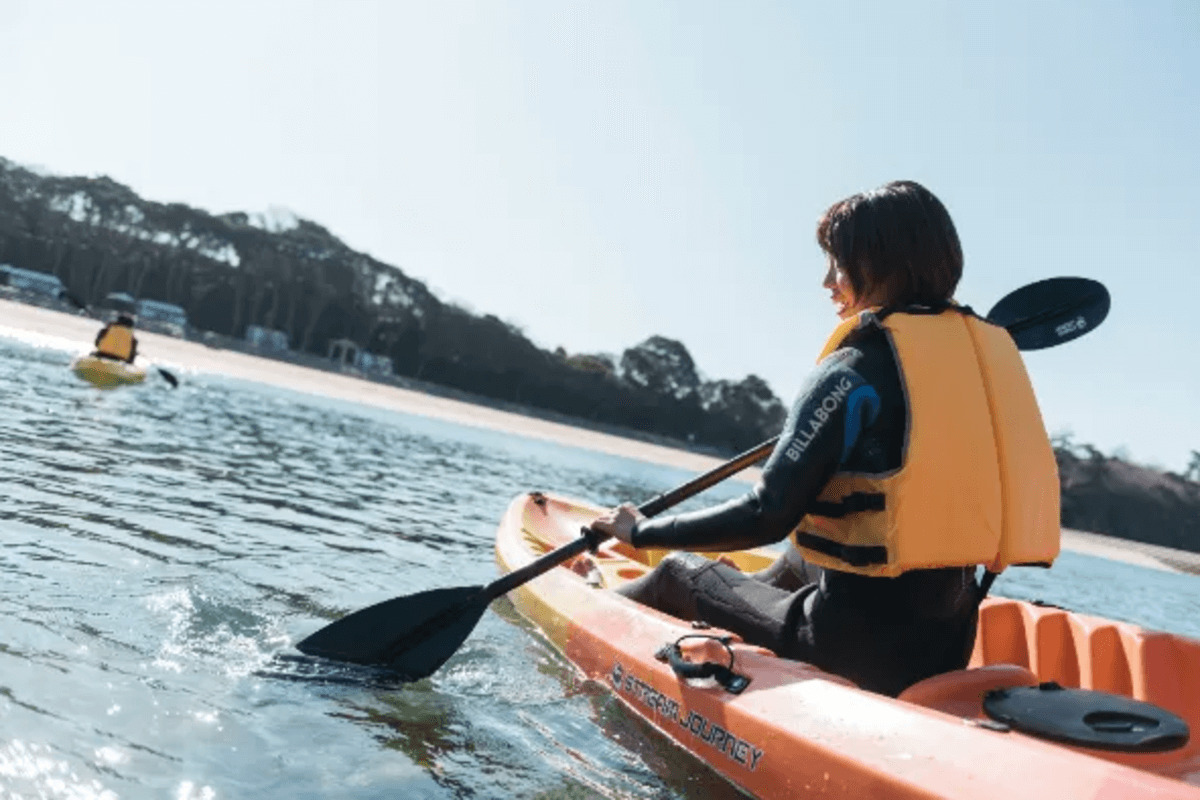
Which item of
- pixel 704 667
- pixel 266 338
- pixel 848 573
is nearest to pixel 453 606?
pixel 704 667

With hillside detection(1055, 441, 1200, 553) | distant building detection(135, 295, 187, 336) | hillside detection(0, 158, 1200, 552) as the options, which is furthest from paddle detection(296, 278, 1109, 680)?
hillside detection(1055, 441, 1200, 553)

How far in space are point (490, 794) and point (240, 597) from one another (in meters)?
2.11

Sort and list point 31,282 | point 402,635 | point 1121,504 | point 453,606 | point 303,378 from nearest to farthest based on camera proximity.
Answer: point 402,635
point 453,606
point 303,378
point 31,282
point 1121,504

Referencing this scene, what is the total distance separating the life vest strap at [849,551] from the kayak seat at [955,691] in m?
0.44

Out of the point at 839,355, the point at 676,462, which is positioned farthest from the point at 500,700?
the point at 676,462

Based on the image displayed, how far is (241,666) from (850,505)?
7.46 feet

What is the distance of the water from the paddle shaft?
399 mm

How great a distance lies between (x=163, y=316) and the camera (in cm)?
4834

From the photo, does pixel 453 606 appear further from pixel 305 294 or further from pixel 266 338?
pixel 305 294

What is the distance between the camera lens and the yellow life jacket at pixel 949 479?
8.02 ft

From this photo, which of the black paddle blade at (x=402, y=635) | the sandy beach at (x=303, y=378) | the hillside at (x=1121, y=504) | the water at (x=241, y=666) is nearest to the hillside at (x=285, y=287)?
the sandy beach at (x=303, y=378)

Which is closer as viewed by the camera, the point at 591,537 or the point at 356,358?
the point at 591,537

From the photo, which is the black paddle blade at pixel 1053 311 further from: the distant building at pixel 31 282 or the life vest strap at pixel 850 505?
the distant building at pixel 31 282

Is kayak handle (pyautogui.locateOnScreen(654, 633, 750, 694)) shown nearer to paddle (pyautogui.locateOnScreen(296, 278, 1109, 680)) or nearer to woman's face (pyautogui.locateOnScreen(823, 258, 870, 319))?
paddle (pyautogui.locateOnScreen(296, 278, 1109, 680))
